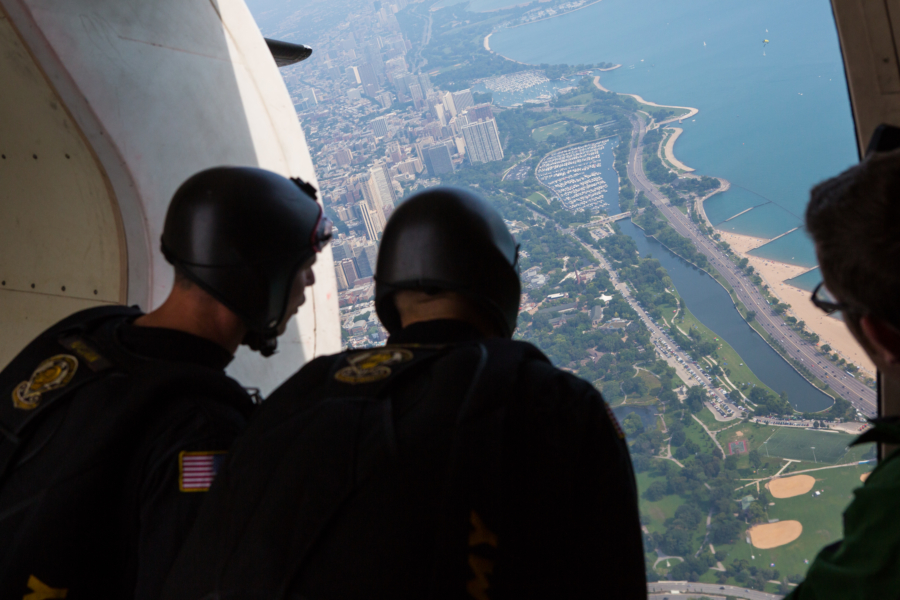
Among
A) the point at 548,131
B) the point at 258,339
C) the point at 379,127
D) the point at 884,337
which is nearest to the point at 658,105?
the point at 548,131

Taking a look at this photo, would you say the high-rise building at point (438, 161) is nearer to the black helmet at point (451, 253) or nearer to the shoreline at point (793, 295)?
the shoreline at point (793, 295)

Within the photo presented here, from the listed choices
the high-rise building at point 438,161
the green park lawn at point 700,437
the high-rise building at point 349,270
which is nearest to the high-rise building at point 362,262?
the high-rise building at point 349,270

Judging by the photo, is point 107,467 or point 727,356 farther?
point 727,356

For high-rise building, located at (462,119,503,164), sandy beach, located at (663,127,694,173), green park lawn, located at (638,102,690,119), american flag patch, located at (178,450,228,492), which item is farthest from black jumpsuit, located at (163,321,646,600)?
green park lawn, located at (638,102,690,119)

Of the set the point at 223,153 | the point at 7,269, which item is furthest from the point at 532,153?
the point at 7,269

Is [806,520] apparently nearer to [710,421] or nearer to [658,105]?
[710,421]

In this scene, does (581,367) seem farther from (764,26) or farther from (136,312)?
(764,26)

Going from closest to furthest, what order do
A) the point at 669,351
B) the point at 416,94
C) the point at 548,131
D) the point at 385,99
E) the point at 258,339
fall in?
the point at 258,339
the point at 669,351
the point at 548,131
the point at 416,94
the point at 385,99
